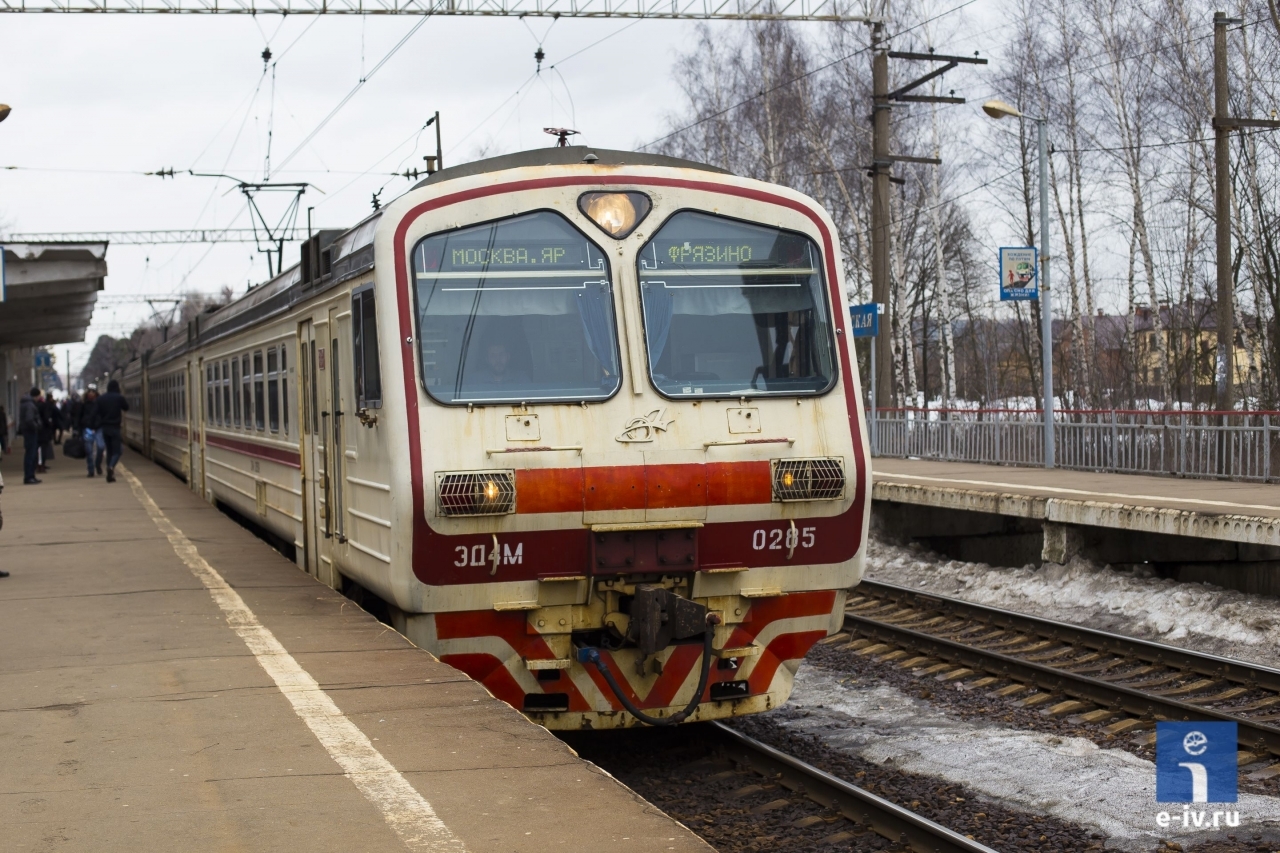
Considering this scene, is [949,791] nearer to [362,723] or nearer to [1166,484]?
[362,723]

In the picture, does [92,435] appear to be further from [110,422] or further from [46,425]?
[46,425]

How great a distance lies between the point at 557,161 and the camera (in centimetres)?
764

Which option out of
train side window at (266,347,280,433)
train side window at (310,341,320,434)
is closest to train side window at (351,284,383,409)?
train side window at (310,341,320,434)

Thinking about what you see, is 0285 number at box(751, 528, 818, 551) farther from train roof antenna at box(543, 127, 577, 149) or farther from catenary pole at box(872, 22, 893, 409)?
catenary pole at box(872, 22, 893, 409)

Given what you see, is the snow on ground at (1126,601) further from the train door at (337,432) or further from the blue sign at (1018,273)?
the train door at (337,432)

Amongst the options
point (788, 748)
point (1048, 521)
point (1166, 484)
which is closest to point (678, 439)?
point (788, 748)

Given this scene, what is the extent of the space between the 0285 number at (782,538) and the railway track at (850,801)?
1.08 meters

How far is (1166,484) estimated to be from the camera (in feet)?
52.7

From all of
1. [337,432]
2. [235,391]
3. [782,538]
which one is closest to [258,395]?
[235,391]

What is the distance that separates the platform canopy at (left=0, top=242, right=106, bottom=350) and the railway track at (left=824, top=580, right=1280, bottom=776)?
65.1ft

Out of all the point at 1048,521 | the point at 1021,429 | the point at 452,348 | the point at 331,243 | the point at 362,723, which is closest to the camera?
the point at 362,723

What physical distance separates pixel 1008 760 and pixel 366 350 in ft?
13.4

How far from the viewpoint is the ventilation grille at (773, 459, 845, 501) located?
729cm

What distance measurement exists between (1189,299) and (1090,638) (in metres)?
23.5
